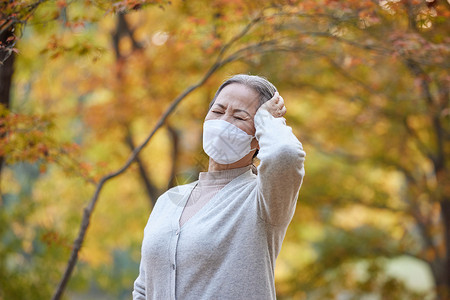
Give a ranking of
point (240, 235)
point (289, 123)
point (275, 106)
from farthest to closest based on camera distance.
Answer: point (289, 123) < point (275, 106) < point (240, 235)

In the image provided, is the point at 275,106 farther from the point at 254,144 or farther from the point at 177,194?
the point at 177,194

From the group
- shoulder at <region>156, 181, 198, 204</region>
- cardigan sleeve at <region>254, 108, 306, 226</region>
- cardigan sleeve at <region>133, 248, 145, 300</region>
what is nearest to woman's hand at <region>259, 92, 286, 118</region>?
cardigan sleeve at <region>254, 108, 306, 226</region>

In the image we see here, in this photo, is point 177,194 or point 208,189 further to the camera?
point 177,194

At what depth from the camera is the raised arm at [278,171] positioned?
5.56 feet

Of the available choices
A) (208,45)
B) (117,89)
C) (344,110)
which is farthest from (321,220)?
(208,45)

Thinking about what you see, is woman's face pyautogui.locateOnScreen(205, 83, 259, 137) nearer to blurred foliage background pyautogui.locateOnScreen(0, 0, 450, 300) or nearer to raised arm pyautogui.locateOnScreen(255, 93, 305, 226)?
raised arm pyautogui.locateOnScreen(255, 93, 305, 226)

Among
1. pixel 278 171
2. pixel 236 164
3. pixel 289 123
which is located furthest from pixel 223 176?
pixel 289 123

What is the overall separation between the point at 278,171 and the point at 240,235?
0.29 metres

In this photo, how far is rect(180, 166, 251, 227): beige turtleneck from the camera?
2.04 metres

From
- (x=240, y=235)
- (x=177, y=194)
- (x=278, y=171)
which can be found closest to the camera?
(x=278, y=171)

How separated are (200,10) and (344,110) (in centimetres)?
334

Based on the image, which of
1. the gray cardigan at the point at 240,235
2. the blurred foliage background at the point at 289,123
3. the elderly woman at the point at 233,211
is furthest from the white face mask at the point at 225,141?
the blurred foliage background at the point at 289,123

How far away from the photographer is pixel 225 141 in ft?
6.55

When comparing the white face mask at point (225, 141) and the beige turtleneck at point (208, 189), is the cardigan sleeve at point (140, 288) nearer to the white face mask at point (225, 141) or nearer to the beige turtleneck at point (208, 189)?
the beige turtleneck at point (208, 189)
